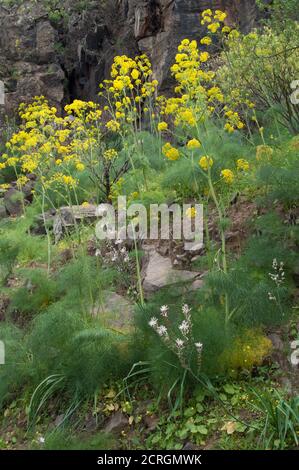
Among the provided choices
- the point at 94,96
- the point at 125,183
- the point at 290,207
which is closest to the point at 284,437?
the point at 290,207

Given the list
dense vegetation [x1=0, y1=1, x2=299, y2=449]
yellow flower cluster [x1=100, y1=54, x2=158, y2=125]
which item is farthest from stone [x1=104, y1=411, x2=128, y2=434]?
yellow flower cluster [x1=100, y1=54, x2=158, y2=125]

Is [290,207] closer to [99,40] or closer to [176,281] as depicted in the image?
[176,281]

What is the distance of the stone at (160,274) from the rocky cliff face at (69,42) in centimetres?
1097

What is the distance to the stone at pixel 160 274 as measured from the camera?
5.56m

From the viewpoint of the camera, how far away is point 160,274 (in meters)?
6.07

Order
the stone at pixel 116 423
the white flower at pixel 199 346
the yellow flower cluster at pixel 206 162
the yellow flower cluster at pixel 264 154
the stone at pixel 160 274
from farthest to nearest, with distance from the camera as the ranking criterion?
1. the yellow flower cluster at pixel 264 154
2. the stone at pixel 160 274
3. the yellow flower cluster at pixel 206 162
4. the stone at pixel 116 423
5. the white flower at pixel 199 346

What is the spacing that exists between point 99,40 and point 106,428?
17.4 metres

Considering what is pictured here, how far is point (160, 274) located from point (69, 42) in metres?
16.5

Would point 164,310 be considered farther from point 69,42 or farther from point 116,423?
point 69,42

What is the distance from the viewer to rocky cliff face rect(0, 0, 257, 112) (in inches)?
671

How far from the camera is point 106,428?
4422 mm

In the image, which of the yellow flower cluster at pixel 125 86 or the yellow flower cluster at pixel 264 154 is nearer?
the yellow flower cluster at pixel 125 86

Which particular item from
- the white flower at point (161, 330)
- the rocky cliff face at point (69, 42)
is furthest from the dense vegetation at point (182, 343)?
the rocky cliff face at point (69, 42)

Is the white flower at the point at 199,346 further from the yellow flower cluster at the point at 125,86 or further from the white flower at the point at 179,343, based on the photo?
the yellow flower cluster at the point at 125,86
